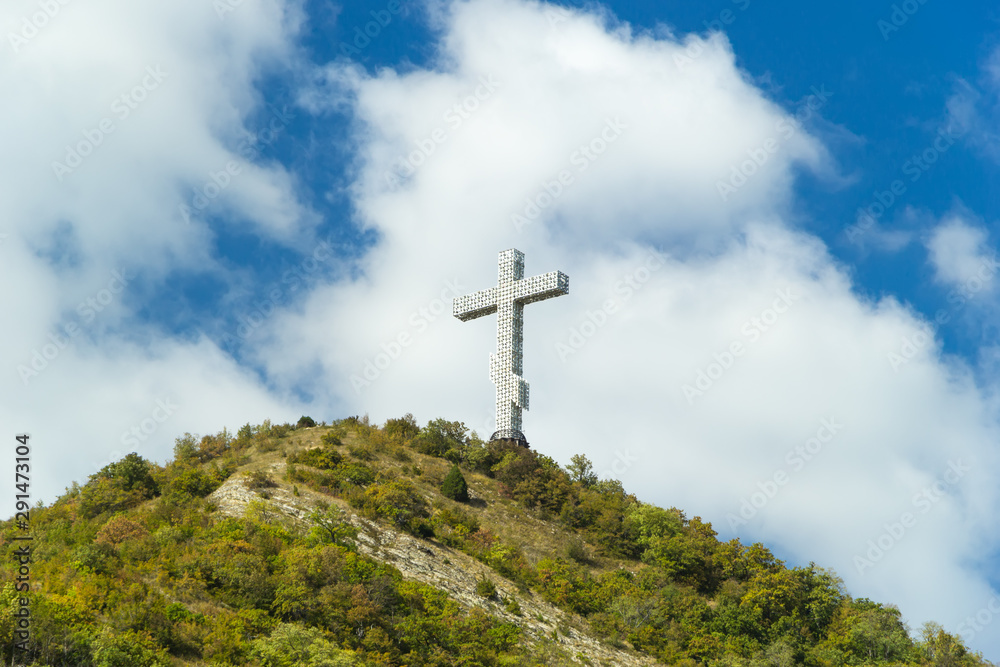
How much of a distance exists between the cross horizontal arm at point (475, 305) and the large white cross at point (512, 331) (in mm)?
69

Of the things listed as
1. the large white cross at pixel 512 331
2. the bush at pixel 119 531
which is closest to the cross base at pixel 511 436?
the large white cross at pixel 512 331

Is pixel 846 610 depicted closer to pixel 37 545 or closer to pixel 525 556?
pixel 525 556

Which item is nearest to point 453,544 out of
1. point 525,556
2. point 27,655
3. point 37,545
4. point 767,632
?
point 525,556

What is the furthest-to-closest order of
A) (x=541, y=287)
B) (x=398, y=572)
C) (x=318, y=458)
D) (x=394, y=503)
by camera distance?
(x=541, y=287) < (x=318, y=458) < (x=394, y=503) < (x=398, y=572)

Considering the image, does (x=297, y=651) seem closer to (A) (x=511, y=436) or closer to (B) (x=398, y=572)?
(B) (x=398, y=572)

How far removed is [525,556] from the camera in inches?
1822

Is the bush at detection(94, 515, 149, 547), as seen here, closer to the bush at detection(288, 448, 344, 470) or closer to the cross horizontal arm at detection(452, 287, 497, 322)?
the bush at detection(288, 448, 344, 470)

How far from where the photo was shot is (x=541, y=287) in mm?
55625

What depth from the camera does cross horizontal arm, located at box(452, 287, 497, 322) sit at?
57844mm

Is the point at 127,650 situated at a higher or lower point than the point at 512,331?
lower

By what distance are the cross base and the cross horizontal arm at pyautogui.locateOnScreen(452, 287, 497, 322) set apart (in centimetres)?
748

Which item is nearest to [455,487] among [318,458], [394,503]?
[394,503]

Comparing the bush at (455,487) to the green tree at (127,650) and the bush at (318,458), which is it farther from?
the green tree at (127,650)

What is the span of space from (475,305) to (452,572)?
817 inches
